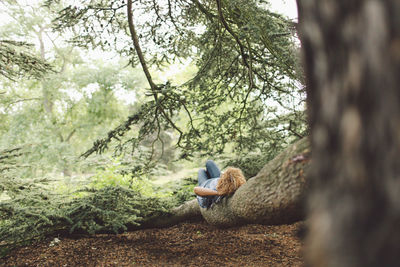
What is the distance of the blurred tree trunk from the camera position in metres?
0.56

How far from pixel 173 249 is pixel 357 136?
420 cm

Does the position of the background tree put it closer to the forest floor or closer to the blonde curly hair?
the blonde curly hair

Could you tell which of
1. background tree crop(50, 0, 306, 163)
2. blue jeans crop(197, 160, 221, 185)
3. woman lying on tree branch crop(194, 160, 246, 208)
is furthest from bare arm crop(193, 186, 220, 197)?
blue jeans crop(197, 160, 221, 185)

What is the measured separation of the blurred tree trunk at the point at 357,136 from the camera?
1.85ft

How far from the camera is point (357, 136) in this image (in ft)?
1.98

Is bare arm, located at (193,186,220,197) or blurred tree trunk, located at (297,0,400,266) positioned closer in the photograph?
blurred tree trunk, located at (297,0,400,266)

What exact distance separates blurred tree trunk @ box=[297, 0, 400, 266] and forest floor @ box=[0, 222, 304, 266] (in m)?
2.83

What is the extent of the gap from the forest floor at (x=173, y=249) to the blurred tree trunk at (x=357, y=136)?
2.83m

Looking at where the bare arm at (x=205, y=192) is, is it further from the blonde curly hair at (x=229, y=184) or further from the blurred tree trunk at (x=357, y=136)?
the blurred tree trunk at (x=357, y=136)

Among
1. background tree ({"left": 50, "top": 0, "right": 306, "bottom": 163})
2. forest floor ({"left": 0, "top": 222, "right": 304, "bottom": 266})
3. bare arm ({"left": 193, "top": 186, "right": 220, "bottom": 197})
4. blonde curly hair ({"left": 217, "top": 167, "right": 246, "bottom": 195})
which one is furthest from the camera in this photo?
bare arm ({"left": 193, "top": 186, "right": 220, "bottom": 197})

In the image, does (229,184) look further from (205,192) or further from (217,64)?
(217,64)

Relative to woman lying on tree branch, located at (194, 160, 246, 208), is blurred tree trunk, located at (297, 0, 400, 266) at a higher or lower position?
higher

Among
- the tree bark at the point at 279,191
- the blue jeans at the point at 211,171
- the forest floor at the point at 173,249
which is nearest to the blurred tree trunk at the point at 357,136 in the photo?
the tree bark at the point at 279,191

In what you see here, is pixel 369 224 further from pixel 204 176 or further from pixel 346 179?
pixel 204 176
